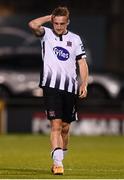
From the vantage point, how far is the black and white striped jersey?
12430 mm

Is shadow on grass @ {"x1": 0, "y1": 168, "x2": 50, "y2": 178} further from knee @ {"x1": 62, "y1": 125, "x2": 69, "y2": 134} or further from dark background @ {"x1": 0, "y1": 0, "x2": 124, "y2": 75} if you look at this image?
dark background @ {"x1": 0, "y1": 0, "x2": 124, "y2": 75}

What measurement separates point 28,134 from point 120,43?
42.3ft

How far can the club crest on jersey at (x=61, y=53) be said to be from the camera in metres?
12.4

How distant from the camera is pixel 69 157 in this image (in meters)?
16.2

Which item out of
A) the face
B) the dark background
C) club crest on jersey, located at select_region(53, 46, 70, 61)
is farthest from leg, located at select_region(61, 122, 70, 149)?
the dark background

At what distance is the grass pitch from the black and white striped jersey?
3.75 ft

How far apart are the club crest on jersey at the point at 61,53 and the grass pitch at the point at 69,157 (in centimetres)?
141

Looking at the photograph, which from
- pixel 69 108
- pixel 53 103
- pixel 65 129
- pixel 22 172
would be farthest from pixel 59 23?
pixel 22 172

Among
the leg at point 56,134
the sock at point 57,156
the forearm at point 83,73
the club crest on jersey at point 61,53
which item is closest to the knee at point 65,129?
the leg at point 56,134

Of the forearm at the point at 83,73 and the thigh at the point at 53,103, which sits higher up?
the forearm at the point at 83,73

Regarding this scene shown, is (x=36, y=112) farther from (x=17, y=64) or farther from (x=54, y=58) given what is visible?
(x=54, y=58)

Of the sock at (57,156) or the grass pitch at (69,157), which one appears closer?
the sock at (57,156)

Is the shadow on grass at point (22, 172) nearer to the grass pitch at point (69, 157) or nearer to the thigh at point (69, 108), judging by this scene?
the grass pitch at point (69, 157)

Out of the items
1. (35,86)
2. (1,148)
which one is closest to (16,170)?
(1,148)
